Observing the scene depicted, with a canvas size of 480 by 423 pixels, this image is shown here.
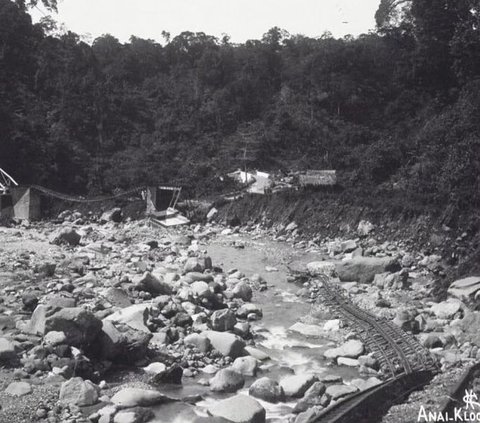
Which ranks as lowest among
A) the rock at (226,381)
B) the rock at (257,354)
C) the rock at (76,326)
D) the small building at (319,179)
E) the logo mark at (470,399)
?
the rock at (257,354)

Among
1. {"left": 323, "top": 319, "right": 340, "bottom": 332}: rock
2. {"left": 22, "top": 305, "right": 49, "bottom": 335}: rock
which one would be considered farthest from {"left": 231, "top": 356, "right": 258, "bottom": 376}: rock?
{"left": 22, "top": 305, "right": 49, "bottom": 335}: rock

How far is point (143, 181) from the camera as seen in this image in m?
35.2

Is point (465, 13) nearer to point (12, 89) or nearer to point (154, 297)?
point (154, 297)

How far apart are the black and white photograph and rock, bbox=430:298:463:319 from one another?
4cm

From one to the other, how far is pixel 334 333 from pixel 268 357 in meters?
1.84

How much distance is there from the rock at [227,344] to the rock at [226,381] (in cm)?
102

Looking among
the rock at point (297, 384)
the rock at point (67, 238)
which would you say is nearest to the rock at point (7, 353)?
the rock at point (297, 384)

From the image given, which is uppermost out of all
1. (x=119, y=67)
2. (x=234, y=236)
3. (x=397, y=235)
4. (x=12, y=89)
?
(x=119, y=67)

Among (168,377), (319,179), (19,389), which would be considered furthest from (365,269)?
(319,179)

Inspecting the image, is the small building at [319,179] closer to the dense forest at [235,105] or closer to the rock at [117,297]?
the dense forest at [235,105]

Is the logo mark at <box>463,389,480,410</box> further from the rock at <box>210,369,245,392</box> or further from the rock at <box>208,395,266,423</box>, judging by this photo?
the rock at <box>210,369,245,392</box>

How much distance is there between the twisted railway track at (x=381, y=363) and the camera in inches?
234

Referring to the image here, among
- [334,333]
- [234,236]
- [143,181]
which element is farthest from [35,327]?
[143,181]

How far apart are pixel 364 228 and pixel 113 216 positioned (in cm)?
1586
